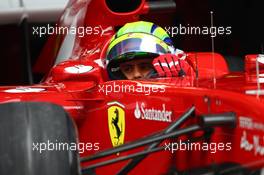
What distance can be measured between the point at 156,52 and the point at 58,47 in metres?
1.27

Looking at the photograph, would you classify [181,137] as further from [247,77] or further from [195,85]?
[247,77]

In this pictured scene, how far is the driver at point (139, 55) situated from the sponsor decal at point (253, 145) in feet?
2.57

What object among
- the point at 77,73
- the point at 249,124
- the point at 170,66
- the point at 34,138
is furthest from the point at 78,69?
the point at 249,124

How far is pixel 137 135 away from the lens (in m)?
2.97

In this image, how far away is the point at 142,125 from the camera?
2.96m

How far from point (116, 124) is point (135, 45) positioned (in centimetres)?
49

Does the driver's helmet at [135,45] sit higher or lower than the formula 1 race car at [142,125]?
higher

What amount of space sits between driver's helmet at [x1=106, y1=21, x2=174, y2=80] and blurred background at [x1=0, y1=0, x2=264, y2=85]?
4.08ft

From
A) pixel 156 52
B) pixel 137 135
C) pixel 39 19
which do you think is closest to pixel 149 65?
pixel 156 52

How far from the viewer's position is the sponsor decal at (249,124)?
2458 mm

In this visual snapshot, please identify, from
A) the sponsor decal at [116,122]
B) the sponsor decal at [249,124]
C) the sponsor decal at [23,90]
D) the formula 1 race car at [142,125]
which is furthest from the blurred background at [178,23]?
the sponsor decal at [249,124]

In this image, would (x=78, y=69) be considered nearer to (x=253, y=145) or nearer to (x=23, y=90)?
(x=23, y=90)

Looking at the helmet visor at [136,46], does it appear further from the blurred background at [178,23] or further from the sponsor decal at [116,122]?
the blurred background at [178,23]

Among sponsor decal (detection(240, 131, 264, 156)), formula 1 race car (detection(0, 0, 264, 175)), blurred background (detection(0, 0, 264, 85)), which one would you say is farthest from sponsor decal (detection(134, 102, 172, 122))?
blurred background (detection(0, 0, 264, 85))
